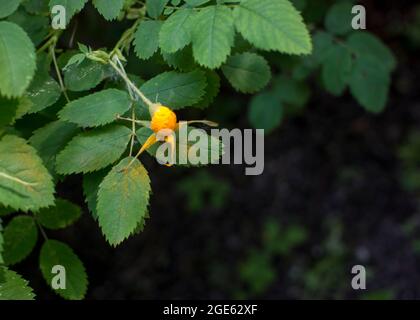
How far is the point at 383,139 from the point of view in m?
3.72

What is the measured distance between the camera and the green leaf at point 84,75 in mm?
1520

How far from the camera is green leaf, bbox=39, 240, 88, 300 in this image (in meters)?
1.62

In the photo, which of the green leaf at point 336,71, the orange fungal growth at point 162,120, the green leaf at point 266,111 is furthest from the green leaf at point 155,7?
the green leaf at point 266,111

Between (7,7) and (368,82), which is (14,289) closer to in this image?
(7,7)

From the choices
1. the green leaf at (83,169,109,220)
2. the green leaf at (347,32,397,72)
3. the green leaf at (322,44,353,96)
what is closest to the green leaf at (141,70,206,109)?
the green leaf at (83,169,109,220)

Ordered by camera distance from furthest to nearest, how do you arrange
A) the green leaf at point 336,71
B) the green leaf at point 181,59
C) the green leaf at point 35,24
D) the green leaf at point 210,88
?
the green leaf at point 336,71 → the green leaf at point 35,24 → the green leaf at point 210,88 → the green leaf at point 181,59

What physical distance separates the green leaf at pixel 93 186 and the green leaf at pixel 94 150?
0.23 feet

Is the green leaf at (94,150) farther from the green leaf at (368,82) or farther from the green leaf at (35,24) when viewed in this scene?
the green leaf at (368,82)

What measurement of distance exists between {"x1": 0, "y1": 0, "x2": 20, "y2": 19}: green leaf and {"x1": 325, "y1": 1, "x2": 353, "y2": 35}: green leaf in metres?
1.43

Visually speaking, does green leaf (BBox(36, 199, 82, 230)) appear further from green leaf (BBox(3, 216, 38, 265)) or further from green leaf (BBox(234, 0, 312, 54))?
green leaf (BBox(234, 0, 312, 54))

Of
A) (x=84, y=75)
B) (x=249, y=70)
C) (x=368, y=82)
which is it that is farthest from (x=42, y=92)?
(x=368, y=82)

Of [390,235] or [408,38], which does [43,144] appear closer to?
[390,235]

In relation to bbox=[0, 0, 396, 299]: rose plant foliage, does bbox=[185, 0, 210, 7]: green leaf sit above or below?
above

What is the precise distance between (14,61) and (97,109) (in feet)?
0.77
